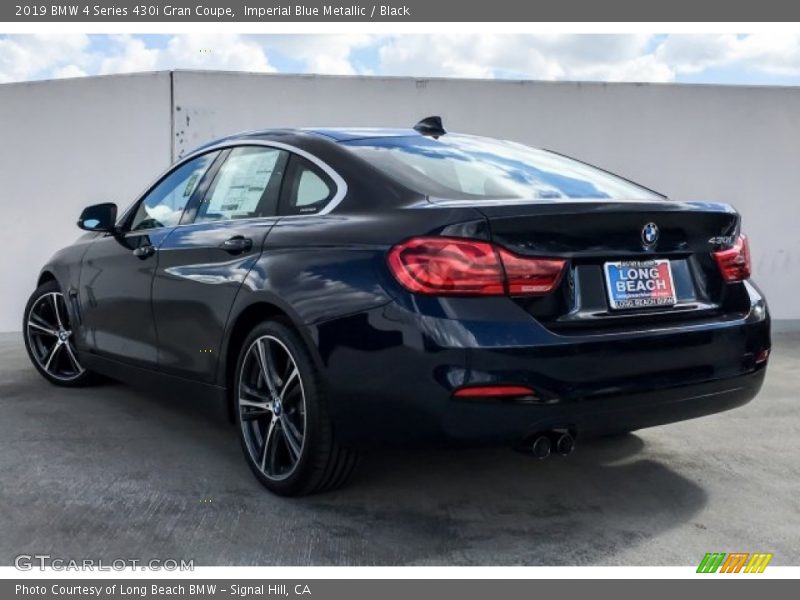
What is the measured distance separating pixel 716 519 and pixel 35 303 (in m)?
4.40

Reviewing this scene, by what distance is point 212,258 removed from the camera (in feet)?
13.0

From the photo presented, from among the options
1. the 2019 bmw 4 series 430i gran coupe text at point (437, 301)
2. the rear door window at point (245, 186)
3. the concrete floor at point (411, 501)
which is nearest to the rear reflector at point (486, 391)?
the 2019 bmw 4 series 430i gran coupe text at point (437, 301)

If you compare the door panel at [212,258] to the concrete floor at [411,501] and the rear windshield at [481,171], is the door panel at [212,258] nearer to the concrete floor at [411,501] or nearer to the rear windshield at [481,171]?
the concrete floor at [411,501]

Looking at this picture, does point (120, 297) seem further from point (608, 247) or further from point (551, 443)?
point (608, 247)

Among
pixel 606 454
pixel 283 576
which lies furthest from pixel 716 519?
pixel 283 576

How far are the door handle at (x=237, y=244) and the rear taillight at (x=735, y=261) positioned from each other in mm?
1849

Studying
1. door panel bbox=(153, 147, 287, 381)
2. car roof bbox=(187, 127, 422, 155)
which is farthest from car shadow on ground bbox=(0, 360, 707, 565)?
car roof bbox=(187, 127, 422, 155)

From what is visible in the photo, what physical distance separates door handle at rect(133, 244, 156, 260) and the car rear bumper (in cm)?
157

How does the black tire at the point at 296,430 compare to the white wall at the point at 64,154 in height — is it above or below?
below

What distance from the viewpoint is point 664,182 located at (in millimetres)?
8891

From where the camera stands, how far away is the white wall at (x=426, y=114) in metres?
8.24

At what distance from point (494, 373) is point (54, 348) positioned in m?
3.78

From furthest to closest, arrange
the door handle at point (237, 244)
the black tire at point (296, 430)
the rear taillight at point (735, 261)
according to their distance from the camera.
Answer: the door handle at point (237, 244), the rear taillight at point (735, 261), the black tire at point (296, 430)

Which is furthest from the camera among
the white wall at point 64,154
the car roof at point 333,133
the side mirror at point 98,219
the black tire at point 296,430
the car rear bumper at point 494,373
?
the white wall at point 64,154
